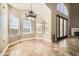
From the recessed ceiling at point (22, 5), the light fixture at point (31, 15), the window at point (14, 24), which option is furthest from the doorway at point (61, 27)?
the window at point (14, 24)

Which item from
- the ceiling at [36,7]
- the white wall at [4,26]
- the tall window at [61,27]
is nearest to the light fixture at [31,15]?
the ceiling at [36,7]

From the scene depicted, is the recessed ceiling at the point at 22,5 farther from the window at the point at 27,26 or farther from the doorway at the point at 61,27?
the doorway at the point at 61,27

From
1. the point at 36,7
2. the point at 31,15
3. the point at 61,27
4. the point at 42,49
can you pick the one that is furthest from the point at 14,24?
the point at 61,27

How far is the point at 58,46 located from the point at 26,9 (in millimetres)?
1089

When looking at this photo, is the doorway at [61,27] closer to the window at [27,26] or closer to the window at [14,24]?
the window at [27,26]

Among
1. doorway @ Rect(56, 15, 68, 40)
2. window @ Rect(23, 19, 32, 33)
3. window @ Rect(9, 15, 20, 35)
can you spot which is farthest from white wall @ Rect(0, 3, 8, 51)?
doorway @ Rect(56, 15, 68, 40)

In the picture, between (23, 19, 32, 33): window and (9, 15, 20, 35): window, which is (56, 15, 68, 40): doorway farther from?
(9, 15, 20, 35): window

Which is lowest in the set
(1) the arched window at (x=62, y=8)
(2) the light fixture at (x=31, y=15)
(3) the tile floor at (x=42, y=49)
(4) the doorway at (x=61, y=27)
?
(3) the tile floor at (x=42, y=49)

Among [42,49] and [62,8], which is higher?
[62,8]

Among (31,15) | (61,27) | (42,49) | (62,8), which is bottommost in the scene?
(42,49)

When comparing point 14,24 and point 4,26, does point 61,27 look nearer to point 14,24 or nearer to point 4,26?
point 14,24

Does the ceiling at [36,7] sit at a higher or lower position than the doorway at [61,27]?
higher

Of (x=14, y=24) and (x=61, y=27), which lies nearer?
(x=14, y=24)

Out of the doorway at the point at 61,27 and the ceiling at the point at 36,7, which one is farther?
the doorway at the point at 61,27
